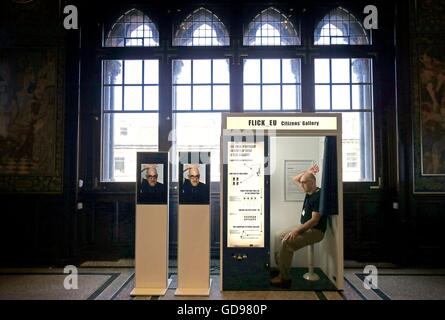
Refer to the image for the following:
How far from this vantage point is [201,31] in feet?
18.7

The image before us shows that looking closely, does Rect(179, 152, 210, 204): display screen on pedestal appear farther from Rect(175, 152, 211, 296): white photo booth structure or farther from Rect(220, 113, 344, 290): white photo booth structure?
Rect(220, 113, 344, 290): white photo booth structure

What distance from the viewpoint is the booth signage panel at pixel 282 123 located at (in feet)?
13.1

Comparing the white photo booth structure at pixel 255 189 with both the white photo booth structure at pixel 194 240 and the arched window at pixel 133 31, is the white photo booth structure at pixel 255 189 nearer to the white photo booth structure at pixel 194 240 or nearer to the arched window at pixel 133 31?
the white photo booth structure at pixel 194 240

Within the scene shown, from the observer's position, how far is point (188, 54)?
5609 mm

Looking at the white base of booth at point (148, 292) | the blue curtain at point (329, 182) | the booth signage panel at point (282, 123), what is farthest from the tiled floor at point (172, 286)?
the booth signage panel at point (282, 123)

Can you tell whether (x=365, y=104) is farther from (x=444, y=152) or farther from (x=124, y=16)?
(x=124, y=16)

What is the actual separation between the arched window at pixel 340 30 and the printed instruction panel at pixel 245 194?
2.74m

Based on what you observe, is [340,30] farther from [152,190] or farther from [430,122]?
[152,190]

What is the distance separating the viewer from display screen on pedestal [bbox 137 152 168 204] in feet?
13.1

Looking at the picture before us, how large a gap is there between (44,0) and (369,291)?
6214 millimetres

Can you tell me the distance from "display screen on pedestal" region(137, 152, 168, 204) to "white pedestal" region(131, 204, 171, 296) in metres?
0.09

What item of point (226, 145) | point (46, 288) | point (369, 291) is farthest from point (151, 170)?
point (369, 291)

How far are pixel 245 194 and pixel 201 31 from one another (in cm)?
310

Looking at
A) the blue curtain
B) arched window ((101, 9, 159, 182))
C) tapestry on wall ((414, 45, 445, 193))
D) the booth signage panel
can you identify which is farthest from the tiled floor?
the booth signage panel
